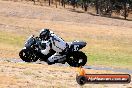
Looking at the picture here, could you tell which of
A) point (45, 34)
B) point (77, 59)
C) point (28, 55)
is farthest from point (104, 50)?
point (45, 34)

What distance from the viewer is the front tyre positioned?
68.5ft

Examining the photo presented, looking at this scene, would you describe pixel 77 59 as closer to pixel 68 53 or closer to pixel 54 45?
pixel 68 53

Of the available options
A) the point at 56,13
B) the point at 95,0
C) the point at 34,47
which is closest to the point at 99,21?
the point at 56,13

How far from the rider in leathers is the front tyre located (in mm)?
400

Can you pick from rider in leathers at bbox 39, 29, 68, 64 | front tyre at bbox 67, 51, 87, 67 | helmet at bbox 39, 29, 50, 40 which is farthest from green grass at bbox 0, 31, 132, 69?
helmet at bbox 39, 29, 50, 40

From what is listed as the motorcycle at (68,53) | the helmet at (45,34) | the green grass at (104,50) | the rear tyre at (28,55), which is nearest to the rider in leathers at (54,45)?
the helmet at (45,34)

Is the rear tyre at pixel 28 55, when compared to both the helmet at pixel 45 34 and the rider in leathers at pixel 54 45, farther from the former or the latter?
the helmet at pixel 45 34

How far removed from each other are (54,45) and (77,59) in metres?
1.41

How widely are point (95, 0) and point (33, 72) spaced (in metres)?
101

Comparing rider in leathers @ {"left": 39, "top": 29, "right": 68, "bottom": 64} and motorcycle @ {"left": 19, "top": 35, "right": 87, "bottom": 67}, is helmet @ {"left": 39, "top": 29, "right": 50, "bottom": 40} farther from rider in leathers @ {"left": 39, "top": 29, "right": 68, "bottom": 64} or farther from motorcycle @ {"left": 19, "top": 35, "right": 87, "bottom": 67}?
motorcycle @ {"left": 19, "top": 35, "right": 87, "bottom": 67}

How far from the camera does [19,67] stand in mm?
20875

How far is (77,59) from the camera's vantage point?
830 inches

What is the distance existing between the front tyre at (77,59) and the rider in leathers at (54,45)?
400 mm

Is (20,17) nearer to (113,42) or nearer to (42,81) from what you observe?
(113,42)
